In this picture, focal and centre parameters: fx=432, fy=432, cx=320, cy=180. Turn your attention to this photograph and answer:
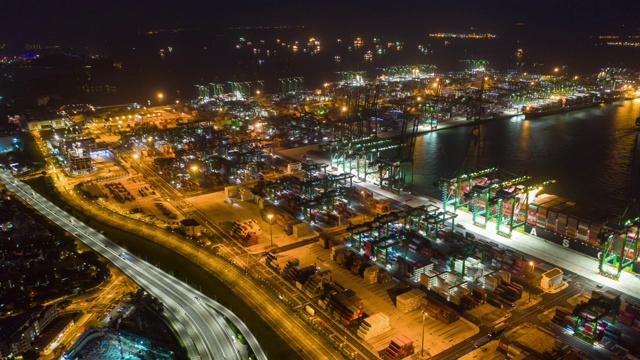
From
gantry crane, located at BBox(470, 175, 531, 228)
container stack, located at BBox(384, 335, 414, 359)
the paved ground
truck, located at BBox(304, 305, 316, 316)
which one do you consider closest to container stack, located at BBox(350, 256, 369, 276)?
the paved ground

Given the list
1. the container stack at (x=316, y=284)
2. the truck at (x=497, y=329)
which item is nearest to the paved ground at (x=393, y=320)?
the truck at (x=497, y=329)

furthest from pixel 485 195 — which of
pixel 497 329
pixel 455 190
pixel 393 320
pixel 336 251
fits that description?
pixel 393 320

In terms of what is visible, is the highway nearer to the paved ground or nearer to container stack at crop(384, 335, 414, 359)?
container stack at crop(384, 335, 414, 359)

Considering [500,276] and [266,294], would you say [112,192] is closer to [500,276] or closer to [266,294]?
[266,294]

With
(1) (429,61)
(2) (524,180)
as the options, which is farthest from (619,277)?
(1) (429,61)

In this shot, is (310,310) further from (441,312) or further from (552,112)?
(552,112)

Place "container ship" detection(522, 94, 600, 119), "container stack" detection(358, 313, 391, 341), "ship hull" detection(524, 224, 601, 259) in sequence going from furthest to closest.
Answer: "container ship" detection(522, 94, 600, 119) → "ship hull" detection(524, 224, 601, 259) → "container stack" detection(358, 313, 391, 341)
